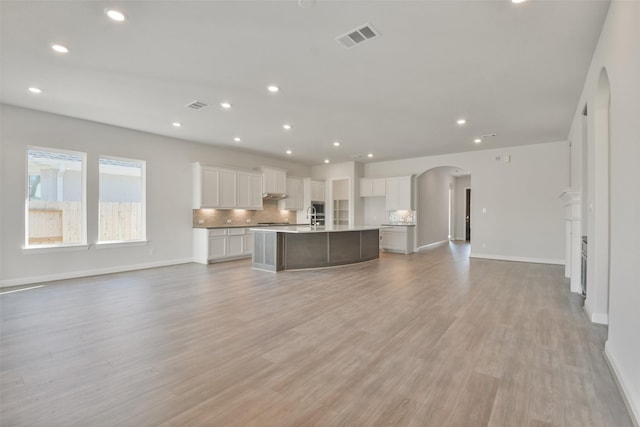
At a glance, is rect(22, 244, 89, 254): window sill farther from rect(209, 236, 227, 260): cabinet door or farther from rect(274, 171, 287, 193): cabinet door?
rect(274, 171, 287, 193): cabinet door

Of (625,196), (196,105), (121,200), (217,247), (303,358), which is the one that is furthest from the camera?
(217,247)

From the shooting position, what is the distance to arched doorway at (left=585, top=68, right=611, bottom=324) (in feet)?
10.4

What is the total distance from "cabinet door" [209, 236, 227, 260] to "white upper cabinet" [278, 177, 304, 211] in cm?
280

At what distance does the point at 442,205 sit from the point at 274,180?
7.10m

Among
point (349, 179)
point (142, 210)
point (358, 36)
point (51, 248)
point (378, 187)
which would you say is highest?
point (358, 36)

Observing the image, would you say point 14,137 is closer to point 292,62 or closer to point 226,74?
point 226,74

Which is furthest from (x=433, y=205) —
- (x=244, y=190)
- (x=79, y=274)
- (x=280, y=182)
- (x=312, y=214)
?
(x=79, y=274)

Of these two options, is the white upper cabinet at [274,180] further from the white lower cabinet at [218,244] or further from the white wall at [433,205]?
the white wall at [433,205]

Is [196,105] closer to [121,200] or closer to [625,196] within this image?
[121,200]

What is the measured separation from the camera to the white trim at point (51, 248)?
509cm

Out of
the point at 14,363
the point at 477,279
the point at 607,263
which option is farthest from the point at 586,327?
the point at 14,363

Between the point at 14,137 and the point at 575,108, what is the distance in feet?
31.1

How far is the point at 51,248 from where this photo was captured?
531cm

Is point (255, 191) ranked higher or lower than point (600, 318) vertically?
higher
